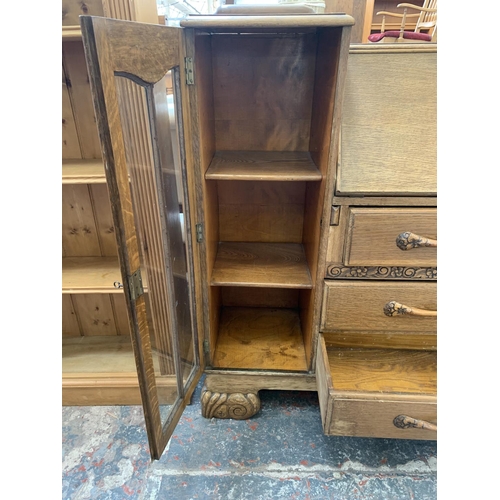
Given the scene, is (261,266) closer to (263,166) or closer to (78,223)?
(263,166)

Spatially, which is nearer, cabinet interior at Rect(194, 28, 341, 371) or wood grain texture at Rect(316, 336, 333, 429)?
wood grain texture at Rect(316, 336, 333, 429)

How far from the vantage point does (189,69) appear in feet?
2.85

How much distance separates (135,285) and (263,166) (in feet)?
2.02

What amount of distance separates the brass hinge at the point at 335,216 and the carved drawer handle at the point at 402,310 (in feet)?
1.04

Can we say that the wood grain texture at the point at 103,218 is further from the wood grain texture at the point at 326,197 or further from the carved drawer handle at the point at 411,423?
the carved drawer handle at the point at 411,423

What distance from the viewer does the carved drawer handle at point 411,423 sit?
2.96 ft

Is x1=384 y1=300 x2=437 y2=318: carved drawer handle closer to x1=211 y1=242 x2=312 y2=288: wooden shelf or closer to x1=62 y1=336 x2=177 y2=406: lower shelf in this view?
x1=211 y1=242 x2=312 y2=288: wooden shelf

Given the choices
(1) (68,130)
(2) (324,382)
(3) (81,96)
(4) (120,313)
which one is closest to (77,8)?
(3) (81,96)

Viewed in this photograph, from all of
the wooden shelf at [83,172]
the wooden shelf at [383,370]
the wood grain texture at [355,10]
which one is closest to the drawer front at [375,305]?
the wooden shelf at [383,370]

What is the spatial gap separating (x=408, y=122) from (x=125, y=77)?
2.51ft

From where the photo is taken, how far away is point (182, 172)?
3.11 ft

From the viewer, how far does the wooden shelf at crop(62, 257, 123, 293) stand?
1.19 meters

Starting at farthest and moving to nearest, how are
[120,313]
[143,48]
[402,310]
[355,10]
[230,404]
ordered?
[355,10]
[120,313]
[230,404]
[402,310]
[143,48]

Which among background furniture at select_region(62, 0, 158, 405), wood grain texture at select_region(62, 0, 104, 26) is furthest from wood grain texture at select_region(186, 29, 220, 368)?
wood grain texture at select_region(62, 0, 104, 26)
